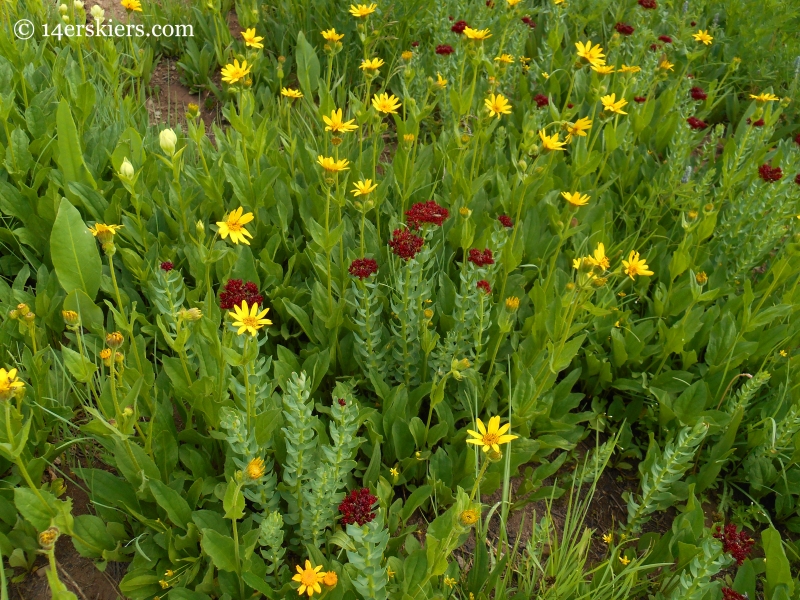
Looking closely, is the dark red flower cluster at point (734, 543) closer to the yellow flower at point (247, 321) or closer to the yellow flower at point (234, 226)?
the yellow flower at point (247, 321)

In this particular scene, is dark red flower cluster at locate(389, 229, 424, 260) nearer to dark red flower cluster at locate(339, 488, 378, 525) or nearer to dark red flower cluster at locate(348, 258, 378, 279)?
dark red flower cluster at locate(348, 258, 378, 279)

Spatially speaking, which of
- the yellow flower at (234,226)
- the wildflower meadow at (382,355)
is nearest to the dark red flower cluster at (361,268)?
the wildflower meadow at (382,355)

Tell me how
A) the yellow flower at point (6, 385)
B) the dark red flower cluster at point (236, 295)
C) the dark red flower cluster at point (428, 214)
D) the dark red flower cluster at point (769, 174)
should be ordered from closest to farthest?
the yellow flower at point (6, 385) < the dark red flower cluster at point (236, 295) < the dark red flower cluster at point (428, 214) < the dark red flower cluster at point (769, 174)

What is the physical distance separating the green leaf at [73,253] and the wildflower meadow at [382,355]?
1 cm

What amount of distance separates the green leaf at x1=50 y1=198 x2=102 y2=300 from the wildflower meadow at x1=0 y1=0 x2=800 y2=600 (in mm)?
10

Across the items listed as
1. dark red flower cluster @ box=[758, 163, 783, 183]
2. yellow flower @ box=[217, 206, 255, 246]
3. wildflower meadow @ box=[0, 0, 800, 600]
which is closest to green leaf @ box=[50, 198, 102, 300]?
wildflower meadow @ box=[0, 0, 800, 600]

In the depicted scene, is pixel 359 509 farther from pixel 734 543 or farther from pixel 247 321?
pixel 734 543

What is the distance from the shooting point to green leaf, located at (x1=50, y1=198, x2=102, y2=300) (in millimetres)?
2158

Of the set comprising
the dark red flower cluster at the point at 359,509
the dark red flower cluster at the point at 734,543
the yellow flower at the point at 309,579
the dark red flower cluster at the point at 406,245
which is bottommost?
the dark red flower cluster at the point at 734,543

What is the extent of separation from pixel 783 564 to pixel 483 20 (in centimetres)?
315

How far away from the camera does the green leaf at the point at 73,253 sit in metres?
2.16

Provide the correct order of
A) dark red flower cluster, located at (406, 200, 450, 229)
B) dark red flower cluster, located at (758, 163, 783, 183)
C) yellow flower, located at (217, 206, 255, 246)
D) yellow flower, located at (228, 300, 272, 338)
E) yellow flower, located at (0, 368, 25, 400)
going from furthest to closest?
dark red flower cluster, located at (758, 163, 783, 183)
dark red flower cluster, located at (406, 200, 450, 229)
yellow flower, located at (217, 206, 255, 246)
yellow flower, located at (228, 300, 272, 338)
yellow flower, located at (0, 368, 25, 400)

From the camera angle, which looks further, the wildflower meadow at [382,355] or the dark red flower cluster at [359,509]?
the wildflower meadow at [382,355]

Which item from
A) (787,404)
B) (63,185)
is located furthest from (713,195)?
(63,185)
